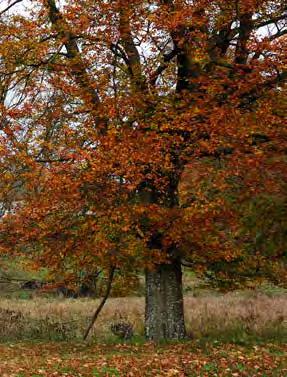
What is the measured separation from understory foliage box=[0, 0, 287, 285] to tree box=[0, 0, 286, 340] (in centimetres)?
4

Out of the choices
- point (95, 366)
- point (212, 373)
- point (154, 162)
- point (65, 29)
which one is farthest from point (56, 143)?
point (212, 373)

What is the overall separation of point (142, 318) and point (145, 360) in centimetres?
967

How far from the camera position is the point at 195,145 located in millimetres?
12953

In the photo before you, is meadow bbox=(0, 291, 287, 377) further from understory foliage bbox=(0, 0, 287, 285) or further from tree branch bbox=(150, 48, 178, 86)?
tree branch bbox=(150, 48, 178, 86)

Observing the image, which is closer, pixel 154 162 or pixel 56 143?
pixel 154 162

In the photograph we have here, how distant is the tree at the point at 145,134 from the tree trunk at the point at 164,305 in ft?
0.09

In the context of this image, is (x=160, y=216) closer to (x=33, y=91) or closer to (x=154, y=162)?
(x=154, y=162)

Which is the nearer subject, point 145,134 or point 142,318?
point 145,134

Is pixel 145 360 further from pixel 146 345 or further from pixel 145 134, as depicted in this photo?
pixel 145 134

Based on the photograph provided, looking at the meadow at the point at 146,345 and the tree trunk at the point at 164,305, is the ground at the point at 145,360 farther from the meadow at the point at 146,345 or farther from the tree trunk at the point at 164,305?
the tree trunk at the point at 164,305

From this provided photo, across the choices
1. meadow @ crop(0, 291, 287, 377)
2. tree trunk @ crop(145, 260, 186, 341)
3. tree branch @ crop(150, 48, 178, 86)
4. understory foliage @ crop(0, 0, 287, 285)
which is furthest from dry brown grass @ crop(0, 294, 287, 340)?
tree branch @ crop(150, 48, 178, 86)

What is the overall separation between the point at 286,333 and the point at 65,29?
32.3ft

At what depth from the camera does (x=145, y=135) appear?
508 inches

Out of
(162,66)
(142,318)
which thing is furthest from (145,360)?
(142,318)
